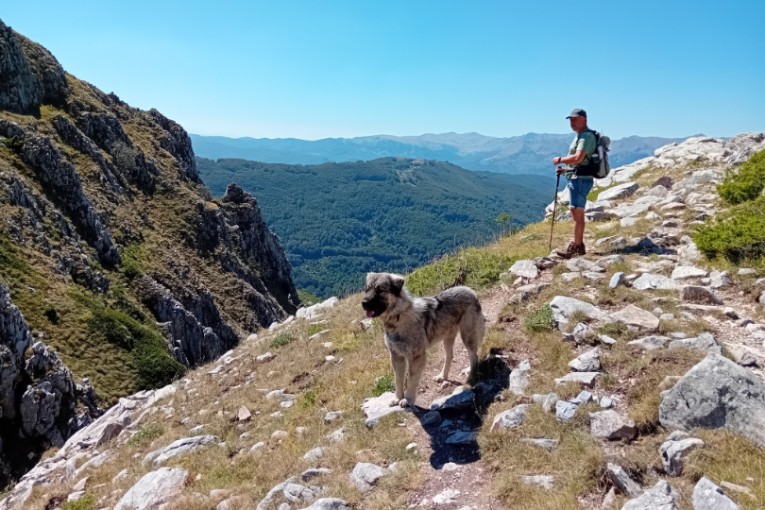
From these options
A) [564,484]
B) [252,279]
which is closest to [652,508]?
[564,484]

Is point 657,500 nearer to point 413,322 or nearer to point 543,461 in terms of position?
point 543,461

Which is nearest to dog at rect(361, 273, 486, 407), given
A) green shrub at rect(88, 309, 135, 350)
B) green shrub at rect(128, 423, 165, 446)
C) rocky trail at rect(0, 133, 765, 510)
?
rocky trail at rect(0, 133, 765, 510)

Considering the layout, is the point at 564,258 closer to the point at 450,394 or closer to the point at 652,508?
the point at 450,394

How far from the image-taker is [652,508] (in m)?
4.71

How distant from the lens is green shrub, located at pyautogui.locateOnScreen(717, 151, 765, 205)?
53.7 ft

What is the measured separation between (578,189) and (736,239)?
3823 mm

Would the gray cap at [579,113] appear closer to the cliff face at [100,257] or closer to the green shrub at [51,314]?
the cliff face at [100,257]

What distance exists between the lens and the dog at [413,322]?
8.22m

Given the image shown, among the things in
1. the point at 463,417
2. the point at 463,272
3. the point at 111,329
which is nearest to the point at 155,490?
the point at 463,417

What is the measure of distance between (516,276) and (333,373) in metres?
5.40

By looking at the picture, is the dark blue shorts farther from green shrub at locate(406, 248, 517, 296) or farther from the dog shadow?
the dog shadow

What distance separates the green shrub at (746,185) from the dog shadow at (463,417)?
12693 millimetres

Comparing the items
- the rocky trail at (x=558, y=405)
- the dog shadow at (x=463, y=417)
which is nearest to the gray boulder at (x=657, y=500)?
the rocky trail at (x=558, y=405)

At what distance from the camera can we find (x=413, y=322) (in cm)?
848
